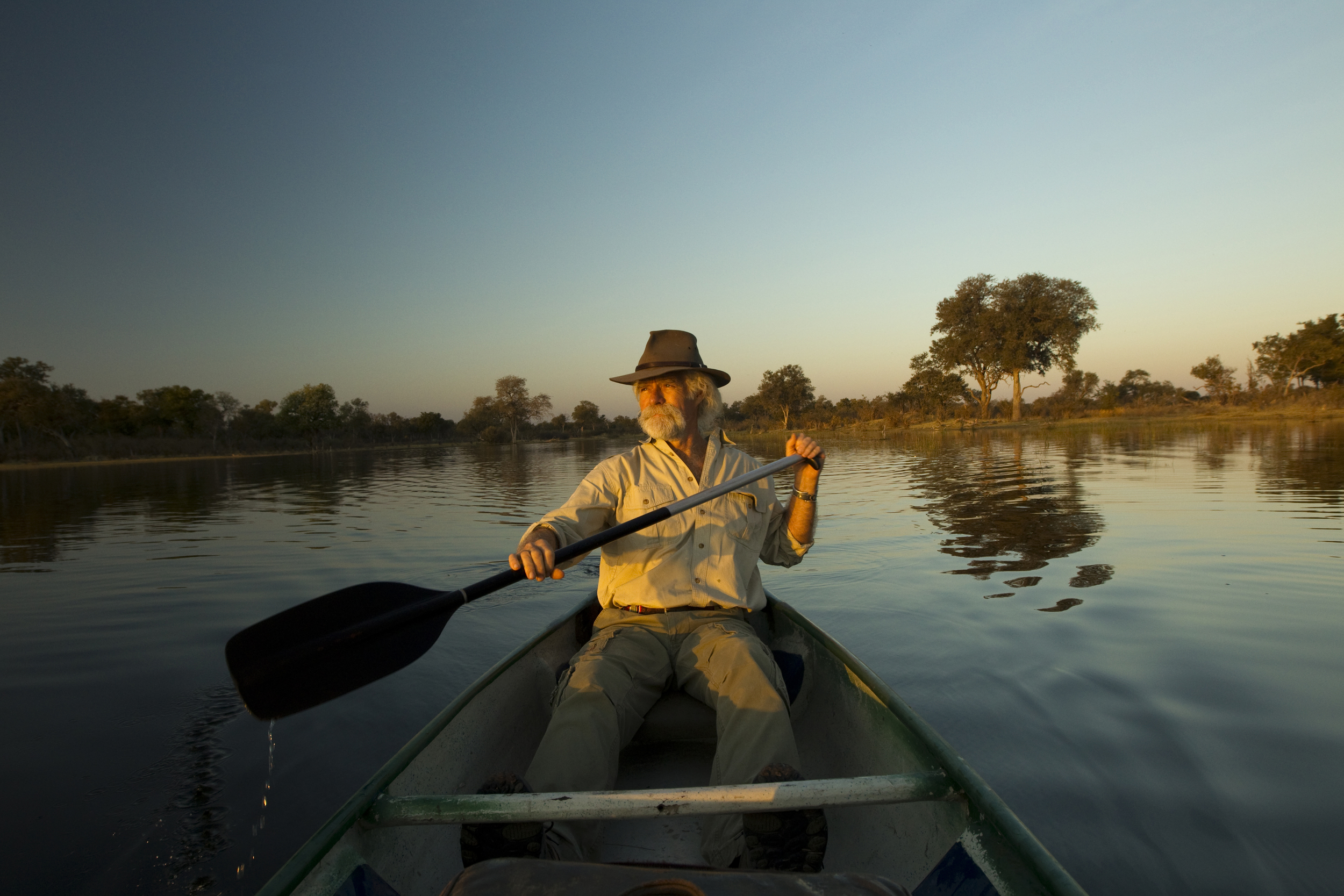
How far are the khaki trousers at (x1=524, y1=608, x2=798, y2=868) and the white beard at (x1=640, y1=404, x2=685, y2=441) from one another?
835 mm

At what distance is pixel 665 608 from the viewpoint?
9.08 feet

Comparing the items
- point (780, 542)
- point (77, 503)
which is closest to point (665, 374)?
point (780, 542)

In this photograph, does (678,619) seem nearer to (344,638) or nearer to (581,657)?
(581,657)

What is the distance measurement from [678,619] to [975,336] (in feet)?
144

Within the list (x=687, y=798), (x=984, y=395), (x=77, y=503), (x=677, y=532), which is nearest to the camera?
(x=687, y=798)

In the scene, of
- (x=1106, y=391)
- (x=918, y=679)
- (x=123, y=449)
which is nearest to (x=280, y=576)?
(x=918, y=679)

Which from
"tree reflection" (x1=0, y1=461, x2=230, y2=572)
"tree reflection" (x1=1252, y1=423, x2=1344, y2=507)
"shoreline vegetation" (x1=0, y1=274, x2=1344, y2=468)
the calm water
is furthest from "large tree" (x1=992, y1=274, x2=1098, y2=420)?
"tree reflection" (x1=0, y1=461, x2=230, y2=572)

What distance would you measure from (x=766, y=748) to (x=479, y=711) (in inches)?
42.5

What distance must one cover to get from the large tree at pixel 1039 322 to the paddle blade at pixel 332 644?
1696 inches

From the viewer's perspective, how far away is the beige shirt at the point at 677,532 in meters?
2.80

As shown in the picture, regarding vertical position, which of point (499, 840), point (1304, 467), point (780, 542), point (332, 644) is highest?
point (780, 542)

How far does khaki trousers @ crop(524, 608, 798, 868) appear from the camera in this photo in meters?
1.92

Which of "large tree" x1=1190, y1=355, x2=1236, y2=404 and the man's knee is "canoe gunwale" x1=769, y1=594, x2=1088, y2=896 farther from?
"large tree" x1=1190, y1=355, x2=1236, y2=404

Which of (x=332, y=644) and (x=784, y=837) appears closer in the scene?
(x=784, y=837)
